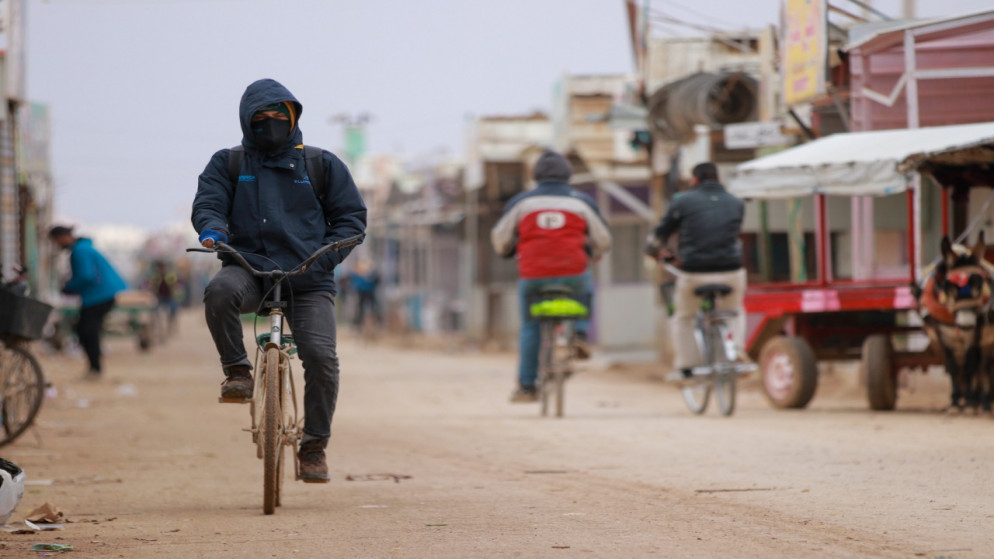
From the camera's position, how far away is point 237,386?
7.13 meters

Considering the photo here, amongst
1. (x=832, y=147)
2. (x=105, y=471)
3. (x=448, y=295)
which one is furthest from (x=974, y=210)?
(x=448, y=295)

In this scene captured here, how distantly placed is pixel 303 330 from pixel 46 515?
1459 millimetres

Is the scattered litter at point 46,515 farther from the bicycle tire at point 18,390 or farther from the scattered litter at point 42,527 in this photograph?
the bicycle tire at point 18,390

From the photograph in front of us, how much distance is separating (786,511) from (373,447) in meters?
4.74

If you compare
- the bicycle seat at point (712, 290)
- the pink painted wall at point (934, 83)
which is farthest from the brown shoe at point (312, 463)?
the pink painted wall at point (934, 83)

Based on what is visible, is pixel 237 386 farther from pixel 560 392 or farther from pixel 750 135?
pixel 750 135

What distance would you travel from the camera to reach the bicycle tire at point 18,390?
36.9 ft

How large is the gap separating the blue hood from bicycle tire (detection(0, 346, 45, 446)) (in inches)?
186

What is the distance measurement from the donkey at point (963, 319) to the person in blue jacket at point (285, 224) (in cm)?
630

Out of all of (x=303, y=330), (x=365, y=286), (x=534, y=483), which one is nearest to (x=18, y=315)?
(x=303, y=330)

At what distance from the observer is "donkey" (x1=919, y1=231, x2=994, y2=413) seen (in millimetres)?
12148

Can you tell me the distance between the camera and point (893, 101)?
1598 cm

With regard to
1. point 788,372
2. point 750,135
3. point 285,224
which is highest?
point 750,135

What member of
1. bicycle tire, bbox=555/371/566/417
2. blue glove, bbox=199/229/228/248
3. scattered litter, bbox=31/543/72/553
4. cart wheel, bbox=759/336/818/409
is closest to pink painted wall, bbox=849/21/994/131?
cart wheel, bbox=759/336/818/409
